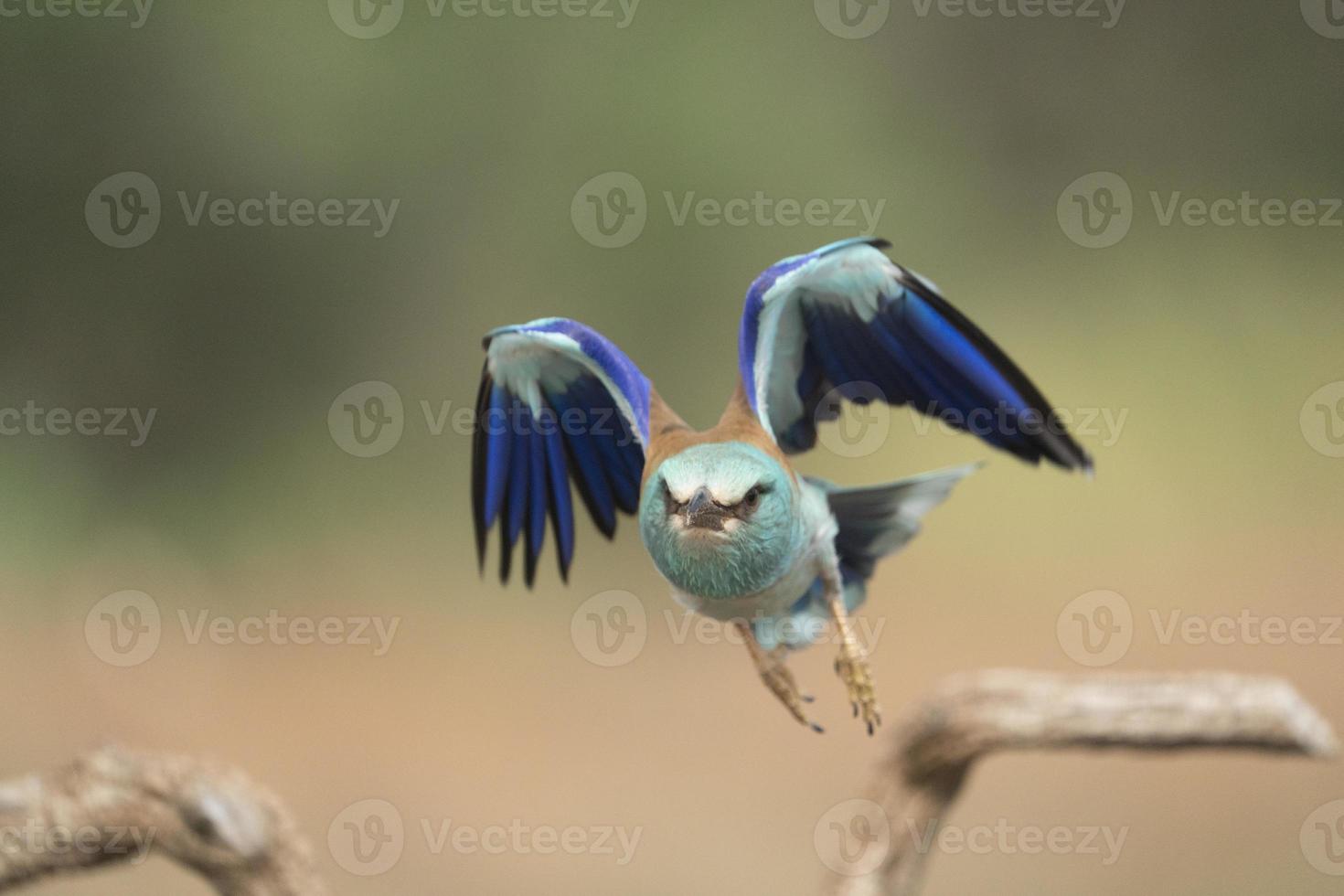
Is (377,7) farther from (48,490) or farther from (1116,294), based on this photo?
(1116,294)

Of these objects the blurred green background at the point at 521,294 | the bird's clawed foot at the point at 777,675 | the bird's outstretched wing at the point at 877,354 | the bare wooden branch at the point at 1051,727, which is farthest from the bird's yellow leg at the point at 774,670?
the blurred green background at the point at 521,294

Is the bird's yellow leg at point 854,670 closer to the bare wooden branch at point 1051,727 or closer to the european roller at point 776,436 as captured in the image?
the european roller at point 776,436

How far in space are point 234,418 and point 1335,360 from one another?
12.9 ft

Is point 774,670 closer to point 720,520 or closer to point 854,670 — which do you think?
point 854,670

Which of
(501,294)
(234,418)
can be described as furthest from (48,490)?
(501,294)

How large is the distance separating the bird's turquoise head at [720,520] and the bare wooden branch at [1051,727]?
19.4 inches

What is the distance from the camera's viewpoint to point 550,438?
98.5 inches

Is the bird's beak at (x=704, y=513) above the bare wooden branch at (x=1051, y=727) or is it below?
above

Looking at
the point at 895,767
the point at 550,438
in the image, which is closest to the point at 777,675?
the point at 895,767

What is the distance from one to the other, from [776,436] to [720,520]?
55cm

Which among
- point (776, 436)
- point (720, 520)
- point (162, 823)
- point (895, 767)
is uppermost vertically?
point (776, 436)

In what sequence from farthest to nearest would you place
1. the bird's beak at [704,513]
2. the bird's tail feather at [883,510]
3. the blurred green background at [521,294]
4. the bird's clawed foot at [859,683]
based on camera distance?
the blurred green background at [521,294], the bird's tail feather at [883,510], the bird's clawed foot at [859,683], the bird's beak at [704,513]

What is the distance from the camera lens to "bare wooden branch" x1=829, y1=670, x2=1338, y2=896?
6.73 ft

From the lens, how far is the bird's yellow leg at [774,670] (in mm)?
2092
